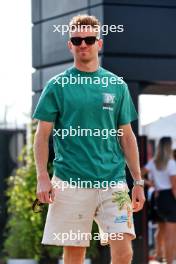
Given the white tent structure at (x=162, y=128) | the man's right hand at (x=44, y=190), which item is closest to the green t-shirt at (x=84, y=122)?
the man's right hand at (x=44, y=190)

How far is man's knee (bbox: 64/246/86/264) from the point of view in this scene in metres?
5.01

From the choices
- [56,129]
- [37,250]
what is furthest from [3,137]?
[56,129]

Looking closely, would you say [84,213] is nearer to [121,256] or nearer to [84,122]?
[121,256]

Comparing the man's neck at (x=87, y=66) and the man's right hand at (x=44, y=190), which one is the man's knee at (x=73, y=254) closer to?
the man's right hand at (x=44, y=190)

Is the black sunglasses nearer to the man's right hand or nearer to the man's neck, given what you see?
the man's neck

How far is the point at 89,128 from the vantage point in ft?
16.1

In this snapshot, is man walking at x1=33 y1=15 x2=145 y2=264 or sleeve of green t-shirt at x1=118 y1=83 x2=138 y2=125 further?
sleeve of green t-shirt at x1=118 y1=83 x2=138 y2=125

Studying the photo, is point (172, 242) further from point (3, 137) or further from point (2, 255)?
point (3, 137)

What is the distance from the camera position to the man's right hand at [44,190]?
4.84 metres

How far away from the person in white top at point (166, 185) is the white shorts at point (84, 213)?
4.43m

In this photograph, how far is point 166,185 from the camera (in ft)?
31.1

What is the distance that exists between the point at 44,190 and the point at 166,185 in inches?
188

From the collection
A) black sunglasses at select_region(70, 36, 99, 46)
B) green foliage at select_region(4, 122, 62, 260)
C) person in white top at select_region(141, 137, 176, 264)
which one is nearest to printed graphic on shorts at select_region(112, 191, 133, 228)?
black sunglasses at select_region(70, 36, 99, 46)

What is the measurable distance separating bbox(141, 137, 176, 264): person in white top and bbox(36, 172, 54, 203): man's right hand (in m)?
4.58
